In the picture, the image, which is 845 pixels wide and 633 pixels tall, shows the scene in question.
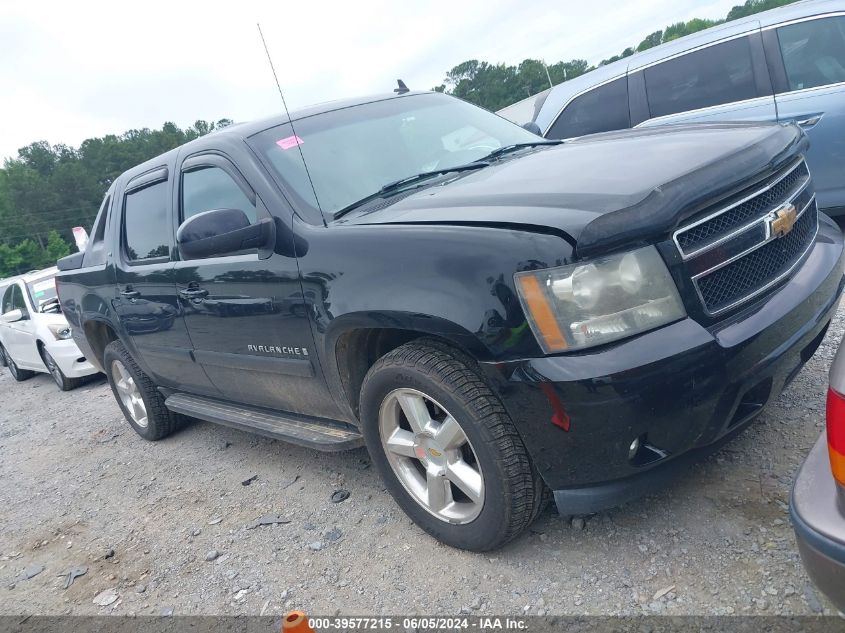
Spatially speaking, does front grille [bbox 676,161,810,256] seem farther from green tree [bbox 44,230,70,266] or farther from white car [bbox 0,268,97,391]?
green tree [bbox 44,230,70,266]

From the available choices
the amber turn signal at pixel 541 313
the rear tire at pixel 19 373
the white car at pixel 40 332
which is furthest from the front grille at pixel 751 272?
the rear tire at pixel 19 373

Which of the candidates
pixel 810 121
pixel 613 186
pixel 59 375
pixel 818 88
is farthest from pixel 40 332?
pixel 818 88

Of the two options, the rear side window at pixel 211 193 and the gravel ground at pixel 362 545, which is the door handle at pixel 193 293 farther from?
the gravel ground at pixel 362 545

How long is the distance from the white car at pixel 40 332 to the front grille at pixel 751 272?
22.5 feet

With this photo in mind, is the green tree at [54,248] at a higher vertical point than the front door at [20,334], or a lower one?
higher

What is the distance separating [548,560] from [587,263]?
1118 millimetres

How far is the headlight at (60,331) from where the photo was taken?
25.0 ft

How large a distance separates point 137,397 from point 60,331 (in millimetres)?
3647

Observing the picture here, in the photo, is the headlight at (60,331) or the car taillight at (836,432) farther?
the headlight at (60,331)

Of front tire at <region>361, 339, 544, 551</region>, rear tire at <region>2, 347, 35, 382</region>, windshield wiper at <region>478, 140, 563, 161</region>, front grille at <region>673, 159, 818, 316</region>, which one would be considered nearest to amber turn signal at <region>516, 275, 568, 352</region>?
front tire at <region>361, 339, 544, 551</region>

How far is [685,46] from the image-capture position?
5383 mm

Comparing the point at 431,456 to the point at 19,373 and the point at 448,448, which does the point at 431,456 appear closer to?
the point at 448,448

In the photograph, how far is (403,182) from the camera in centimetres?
291

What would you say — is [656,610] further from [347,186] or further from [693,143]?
[347,186]
